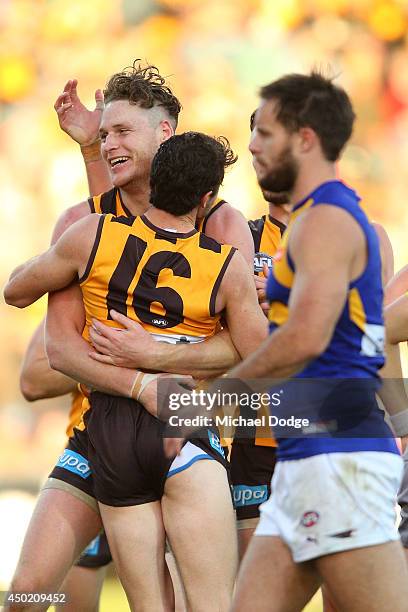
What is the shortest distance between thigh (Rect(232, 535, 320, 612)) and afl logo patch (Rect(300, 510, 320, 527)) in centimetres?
10

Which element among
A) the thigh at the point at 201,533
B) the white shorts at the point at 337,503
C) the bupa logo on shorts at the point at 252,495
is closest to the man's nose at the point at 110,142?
the thigh at the point at 201,533

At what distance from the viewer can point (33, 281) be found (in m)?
3.79

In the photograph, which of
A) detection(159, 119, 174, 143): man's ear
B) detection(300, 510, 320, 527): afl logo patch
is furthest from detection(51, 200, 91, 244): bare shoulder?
detection(300, 510, 320, 527): afl logo patch

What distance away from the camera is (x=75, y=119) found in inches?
172

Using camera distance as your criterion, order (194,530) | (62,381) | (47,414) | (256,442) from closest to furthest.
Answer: (194,530) → (256,442) → (62,381) → (47,414)

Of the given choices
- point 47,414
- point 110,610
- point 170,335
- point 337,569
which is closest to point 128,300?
point 170,335

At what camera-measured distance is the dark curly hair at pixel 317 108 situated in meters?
2.96

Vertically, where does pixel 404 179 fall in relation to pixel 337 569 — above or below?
above

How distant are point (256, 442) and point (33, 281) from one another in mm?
1144

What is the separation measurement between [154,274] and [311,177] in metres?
0.84

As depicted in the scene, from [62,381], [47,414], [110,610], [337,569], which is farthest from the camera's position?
[47,414]

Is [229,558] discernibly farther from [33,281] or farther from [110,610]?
[110,610]

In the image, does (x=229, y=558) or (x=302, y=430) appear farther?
(x=229, y=558)

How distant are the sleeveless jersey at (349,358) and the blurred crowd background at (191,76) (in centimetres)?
513
